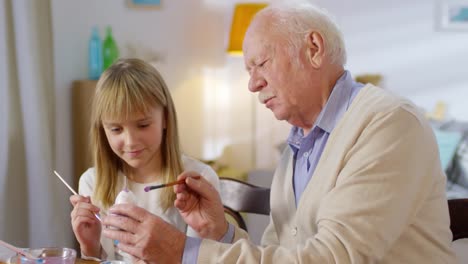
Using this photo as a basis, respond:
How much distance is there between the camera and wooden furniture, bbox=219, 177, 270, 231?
1836 mm

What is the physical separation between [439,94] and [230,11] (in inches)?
61.7

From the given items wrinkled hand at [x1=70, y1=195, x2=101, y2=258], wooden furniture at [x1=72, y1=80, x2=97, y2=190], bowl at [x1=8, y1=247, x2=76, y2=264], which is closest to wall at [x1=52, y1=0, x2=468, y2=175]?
wooden furniture at [x1=72, y1=80, x2=97, y2=190]

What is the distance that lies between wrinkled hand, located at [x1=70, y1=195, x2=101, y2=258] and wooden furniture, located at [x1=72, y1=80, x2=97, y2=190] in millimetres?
1718

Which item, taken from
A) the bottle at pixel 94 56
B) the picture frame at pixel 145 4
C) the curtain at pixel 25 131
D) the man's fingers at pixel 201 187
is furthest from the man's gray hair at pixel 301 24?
the picture frame at pixel 145 4

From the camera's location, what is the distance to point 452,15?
4523 millimetres

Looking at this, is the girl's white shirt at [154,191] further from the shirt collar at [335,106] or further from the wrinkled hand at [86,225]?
the shirt collar at [335,106]

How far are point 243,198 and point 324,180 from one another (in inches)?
21.1

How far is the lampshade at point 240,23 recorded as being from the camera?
13.9 feet

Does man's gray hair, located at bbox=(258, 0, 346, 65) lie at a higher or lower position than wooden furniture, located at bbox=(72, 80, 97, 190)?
higher

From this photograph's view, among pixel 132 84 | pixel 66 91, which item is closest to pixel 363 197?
pixel 132 84

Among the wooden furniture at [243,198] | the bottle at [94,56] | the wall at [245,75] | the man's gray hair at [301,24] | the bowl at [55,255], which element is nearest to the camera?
the bowl at [55,255]

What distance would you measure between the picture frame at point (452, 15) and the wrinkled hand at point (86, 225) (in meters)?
3.49

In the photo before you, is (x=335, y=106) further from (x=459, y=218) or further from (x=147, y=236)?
(x=147, y=236)

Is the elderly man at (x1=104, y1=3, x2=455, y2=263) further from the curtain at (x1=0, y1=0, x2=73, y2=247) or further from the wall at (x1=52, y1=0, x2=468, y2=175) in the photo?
the wall at (x1=52, y1=0, x2=468, y2=175)
